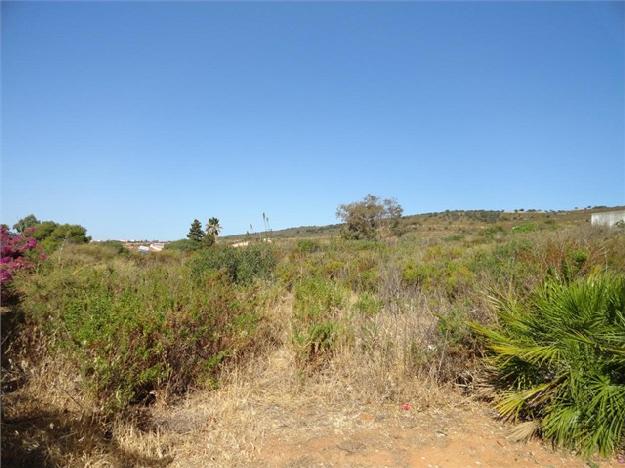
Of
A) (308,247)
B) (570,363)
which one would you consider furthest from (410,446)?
(308,247)

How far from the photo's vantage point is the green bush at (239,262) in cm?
852

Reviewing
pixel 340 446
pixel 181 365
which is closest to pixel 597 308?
pixel 340 446

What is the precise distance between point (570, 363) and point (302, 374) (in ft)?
8.47

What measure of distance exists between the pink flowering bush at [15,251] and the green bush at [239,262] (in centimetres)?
284

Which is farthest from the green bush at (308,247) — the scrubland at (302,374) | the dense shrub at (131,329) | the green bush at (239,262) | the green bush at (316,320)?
the dense shrub at (131,329)

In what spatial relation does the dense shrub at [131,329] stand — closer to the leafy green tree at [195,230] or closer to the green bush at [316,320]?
the green bush at [316,320]

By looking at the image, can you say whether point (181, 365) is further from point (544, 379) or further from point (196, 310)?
point (544, 379)

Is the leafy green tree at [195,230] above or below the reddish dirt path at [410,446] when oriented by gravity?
above

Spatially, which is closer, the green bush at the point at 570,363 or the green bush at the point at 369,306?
the green bush at the point at 570,363

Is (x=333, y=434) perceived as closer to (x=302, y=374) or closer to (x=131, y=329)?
(x=302, y=374)

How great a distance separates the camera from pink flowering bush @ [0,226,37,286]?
5723 millimetres

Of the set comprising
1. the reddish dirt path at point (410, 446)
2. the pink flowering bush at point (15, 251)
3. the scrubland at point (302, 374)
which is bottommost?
the reddish dirt path at point (410, 446)

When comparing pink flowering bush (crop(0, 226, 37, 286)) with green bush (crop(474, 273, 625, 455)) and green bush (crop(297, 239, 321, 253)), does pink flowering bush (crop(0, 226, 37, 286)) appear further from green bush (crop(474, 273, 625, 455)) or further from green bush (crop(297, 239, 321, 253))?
green bush (crop(297, 239, 321, 253))

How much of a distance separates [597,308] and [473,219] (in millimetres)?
58503
